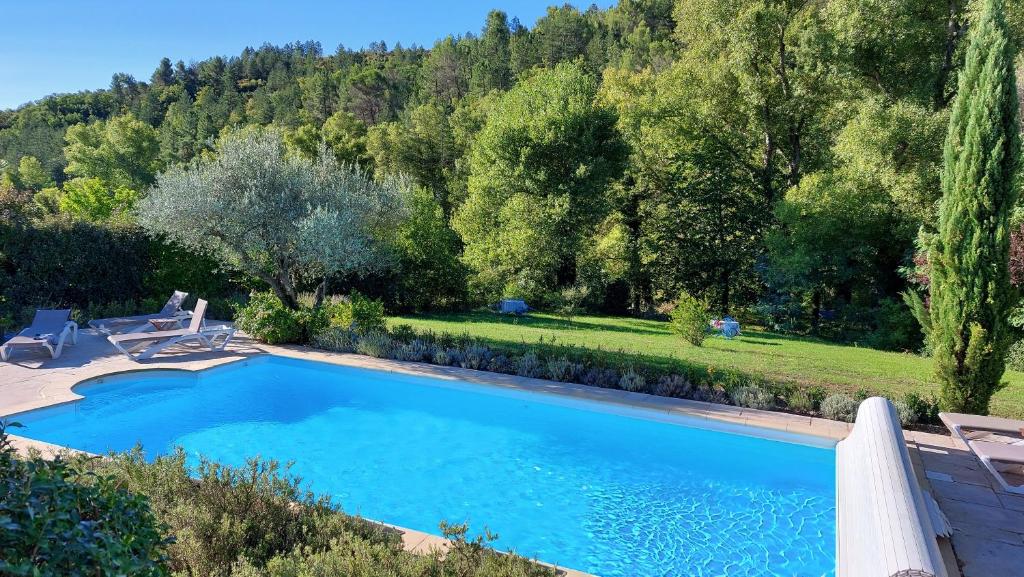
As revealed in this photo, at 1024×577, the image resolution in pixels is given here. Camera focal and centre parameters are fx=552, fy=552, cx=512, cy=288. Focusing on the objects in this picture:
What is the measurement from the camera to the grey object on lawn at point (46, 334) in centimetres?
991

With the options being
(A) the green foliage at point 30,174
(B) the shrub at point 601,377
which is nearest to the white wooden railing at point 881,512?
(B) the shrub at point 601,377

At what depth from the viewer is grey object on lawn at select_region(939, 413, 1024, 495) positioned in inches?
205

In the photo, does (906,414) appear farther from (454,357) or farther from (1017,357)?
(1017,357)

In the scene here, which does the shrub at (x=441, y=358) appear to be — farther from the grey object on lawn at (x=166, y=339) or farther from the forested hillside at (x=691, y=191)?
the forested hillside at (x=691, y=191)

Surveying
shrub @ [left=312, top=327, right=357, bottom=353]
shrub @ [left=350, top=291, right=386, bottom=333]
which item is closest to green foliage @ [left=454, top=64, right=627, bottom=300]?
shrub @ [left=350, top=291, right=386, bottom=333]

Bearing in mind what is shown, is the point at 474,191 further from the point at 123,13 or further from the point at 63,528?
the point at 63,528

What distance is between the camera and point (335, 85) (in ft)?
183

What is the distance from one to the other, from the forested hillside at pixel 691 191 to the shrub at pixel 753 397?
267 inches

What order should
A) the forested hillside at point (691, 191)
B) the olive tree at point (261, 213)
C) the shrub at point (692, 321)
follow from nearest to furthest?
the olive tree at point (261, 213), the shrub at point (692, 321), the forested hillside at point (691, 191)

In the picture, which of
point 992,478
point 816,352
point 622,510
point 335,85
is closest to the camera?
point 992,478

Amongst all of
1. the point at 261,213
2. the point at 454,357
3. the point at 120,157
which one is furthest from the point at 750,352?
the point at 120,157

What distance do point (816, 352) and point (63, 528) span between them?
14.2 m

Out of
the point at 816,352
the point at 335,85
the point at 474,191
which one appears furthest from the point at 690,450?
the point at 335,85

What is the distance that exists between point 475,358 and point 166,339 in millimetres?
6315
